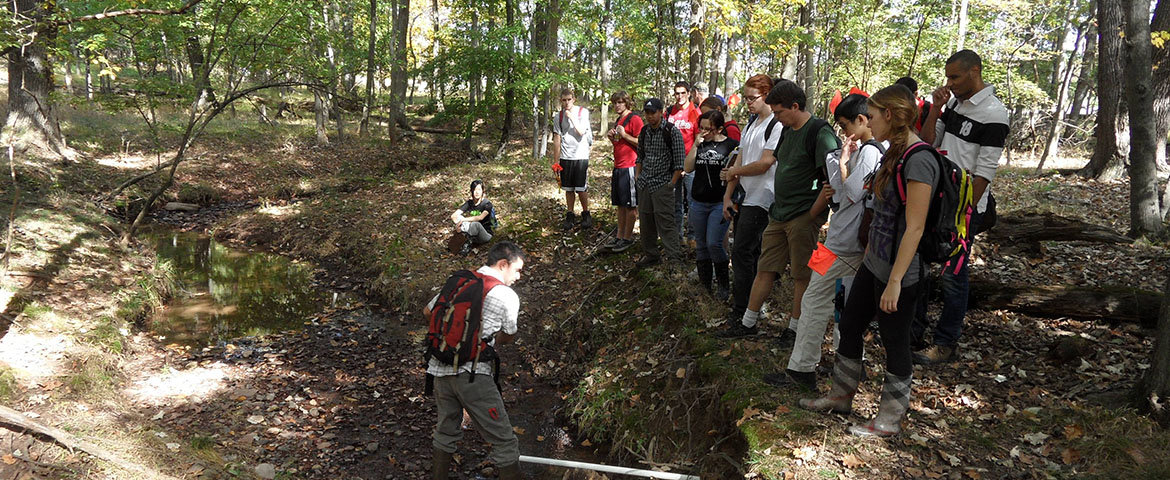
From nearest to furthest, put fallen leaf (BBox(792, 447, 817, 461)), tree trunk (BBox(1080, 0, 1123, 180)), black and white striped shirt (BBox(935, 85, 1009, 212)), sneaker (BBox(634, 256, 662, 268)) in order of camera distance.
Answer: fallen leaf (BBox(792, 447, 817, 461)) < black and white striped shirt (BBox(935, 85, 1009, 212)) < sneaker (BBox(634, 256, 662, 268)) < tree trunk (BBox(1080, 0, 1123, 180))

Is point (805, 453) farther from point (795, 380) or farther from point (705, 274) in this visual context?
point (705, 274)

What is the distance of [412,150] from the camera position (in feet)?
62.6

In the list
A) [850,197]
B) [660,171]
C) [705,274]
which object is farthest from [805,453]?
[660,171]

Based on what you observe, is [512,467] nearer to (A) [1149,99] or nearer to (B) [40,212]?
(A) [1149,99]

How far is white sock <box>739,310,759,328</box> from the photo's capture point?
15.5 feet

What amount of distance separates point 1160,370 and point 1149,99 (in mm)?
3380

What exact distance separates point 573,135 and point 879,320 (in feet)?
19.2

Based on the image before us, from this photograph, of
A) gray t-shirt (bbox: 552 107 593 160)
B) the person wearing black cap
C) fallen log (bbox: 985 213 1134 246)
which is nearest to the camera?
fallen log (bbox: 985 213 1134 246)

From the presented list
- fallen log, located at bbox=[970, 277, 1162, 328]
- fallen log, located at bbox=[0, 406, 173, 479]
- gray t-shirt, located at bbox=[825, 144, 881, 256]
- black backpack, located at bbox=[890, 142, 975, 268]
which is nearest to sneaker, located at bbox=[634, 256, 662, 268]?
fallen log, located at bbox=[970, 277, 1162, 328]

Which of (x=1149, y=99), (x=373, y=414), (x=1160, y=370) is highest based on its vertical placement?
(x=1149, y=99)

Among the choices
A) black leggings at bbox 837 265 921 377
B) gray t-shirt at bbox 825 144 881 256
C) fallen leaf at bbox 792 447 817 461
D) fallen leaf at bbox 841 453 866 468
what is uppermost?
gray t-shirt at bbox 825 144 881 256

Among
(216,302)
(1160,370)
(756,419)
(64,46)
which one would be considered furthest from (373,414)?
(64,46)

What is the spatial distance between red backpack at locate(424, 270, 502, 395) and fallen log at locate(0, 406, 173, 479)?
7.19ft

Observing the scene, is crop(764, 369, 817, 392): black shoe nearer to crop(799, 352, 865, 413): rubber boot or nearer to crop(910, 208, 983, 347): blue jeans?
crop(799, 352, 865, 413): rubber boot
